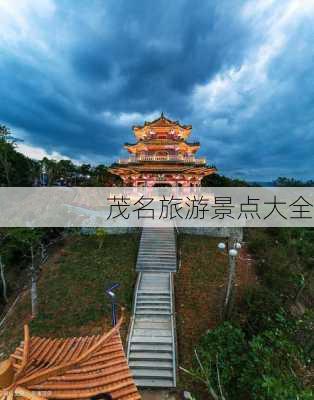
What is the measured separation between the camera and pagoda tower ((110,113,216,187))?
21281mm

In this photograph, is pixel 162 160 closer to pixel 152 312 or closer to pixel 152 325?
pixel 152 312

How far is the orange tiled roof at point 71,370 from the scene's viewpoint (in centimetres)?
337

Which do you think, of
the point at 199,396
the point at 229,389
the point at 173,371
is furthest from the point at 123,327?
the point at 229,389

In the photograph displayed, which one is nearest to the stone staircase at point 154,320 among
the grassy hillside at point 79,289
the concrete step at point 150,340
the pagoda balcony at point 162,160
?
the concrete step at point 150,340

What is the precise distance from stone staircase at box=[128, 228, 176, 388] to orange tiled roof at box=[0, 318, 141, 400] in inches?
175

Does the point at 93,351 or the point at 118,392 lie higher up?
the point at 93,351

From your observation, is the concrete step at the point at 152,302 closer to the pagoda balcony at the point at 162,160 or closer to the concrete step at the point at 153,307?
the concrete step at the point at 153,307

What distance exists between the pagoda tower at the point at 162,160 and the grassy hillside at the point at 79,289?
8.27 metres

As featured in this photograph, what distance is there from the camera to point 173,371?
7691mm

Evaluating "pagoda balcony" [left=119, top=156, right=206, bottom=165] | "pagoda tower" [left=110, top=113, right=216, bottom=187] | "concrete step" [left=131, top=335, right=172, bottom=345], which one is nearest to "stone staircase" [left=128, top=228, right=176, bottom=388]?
"concrete step" [left=131, top=335, right=172, bottom=345]

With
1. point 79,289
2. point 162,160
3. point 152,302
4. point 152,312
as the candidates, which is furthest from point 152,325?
point 162,160

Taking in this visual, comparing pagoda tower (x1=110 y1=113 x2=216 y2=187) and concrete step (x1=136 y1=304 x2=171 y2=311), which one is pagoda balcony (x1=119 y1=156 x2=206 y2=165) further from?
concrete step (x1=136 y1=304 x2=171 y2=311)

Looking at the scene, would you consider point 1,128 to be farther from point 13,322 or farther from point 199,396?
point 199,396

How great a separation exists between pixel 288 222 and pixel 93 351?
17293 mm
